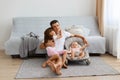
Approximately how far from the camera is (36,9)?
4996mm

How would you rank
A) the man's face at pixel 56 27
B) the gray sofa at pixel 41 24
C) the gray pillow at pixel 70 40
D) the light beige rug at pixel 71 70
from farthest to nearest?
the gray sofa at pixel 41 24 → the gray pillow at pixel 70 40 → the man's face at pixel 56 27 → the light beige rug at pixel 71 70

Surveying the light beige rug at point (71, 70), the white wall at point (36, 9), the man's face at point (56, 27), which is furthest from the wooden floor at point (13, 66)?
the man's face at point (56, 27)

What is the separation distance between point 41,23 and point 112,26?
1.53 metres

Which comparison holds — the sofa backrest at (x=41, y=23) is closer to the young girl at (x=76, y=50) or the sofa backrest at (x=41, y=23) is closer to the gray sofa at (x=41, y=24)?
the gray sofa at (x=41, y=24)

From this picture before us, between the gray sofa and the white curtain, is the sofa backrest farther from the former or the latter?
the white curtain

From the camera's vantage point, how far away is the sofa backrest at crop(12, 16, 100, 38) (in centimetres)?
A: 464

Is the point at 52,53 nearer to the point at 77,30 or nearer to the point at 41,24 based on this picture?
the point at 77,30

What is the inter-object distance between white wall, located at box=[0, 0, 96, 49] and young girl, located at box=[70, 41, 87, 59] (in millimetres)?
1469

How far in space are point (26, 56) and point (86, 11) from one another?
6.15 feet

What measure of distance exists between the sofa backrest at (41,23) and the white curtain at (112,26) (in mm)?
295

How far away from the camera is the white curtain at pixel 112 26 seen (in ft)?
13.3

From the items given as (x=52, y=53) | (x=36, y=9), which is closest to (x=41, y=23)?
(x=36, y=9)

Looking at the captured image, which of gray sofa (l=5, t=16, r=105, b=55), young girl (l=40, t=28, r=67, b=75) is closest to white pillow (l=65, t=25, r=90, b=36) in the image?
gray sofa (l=5, t=16, r=105, b=55)

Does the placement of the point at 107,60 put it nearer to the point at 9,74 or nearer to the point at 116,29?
the point at 116,29
